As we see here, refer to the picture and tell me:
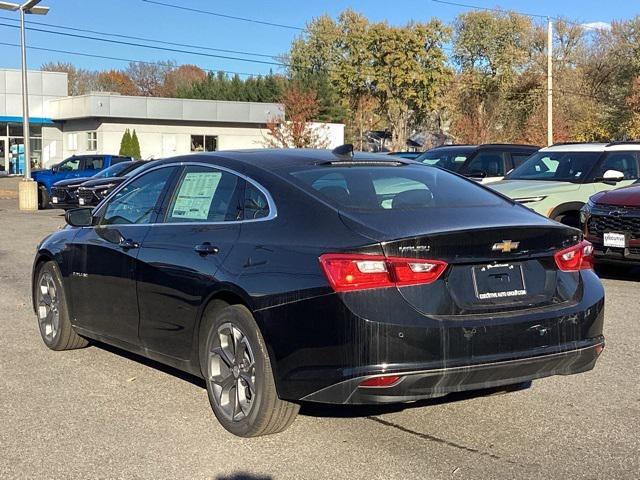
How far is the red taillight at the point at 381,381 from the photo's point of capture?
3934mm

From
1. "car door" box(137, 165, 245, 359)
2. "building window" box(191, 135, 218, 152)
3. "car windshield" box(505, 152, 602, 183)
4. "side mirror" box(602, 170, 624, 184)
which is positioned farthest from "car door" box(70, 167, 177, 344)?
"building window" box(191, 135, 218, 152)

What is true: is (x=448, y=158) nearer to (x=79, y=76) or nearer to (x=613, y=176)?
(x=613, y=176)

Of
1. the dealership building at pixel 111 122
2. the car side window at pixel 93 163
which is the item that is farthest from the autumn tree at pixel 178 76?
the car side window at pixel 93 163

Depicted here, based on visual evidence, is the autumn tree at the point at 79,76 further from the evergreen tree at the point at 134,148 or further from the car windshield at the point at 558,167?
the car windshield at the point at 558,167

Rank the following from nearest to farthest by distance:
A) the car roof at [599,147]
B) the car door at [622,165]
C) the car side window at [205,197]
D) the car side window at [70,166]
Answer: the car side window at [205,197]
the car door at [622,165]
the car roof at [599,147]
the car side window at [70,166]

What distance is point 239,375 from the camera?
463 centimetres

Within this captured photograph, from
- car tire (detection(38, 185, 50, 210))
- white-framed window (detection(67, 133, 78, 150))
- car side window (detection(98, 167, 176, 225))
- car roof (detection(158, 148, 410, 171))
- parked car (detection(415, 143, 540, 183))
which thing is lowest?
car tire (detection(38, 185, 50, 210))

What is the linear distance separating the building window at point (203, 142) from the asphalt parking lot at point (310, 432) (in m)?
41.1

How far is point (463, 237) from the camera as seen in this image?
412 centimetres

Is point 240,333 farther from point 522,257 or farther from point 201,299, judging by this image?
point 522,257

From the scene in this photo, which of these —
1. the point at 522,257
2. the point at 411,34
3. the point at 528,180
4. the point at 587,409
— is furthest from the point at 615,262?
the point at 411,34

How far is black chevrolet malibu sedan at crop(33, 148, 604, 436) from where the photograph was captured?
13.1 feet

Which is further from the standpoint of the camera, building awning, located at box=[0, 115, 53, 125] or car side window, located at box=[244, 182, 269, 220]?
building awning, located at box=[0, 115, 53, 125]

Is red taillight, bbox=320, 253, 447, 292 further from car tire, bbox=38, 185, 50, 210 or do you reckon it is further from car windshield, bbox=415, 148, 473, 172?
car tire, bbox=38, 185, 50, 210
